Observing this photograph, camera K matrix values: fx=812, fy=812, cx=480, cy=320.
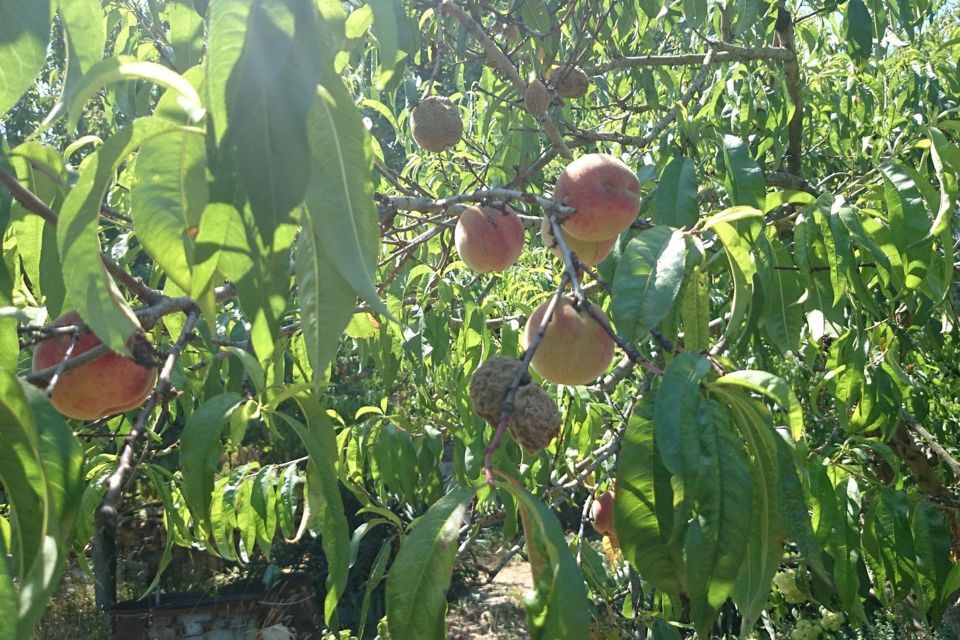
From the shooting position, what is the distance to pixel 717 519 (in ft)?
2.22

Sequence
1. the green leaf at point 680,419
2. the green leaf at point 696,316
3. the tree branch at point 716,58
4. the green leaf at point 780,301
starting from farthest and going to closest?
the tree branch at point 716,58 < the green leaf at point 780,301 < the green leaf at point 696,316 < the green leaf at point 680,419

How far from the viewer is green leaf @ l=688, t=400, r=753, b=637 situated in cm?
68

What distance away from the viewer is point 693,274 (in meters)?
0.91

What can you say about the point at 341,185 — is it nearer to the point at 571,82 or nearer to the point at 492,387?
the point at 492,387

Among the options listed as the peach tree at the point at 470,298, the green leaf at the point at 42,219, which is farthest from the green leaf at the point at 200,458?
the green leaf at the point at 42,219

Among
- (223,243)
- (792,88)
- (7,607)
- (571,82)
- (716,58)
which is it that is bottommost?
(7,607)

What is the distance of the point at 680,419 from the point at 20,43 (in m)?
0.57

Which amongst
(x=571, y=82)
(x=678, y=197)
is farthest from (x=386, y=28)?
(x=571, y=82)

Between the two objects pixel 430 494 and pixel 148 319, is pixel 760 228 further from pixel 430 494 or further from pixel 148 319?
pixel 430 494

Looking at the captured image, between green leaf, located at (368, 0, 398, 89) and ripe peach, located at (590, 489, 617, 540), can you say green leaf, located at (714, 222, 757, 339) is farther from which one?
ripe peach, located at (590, 489, 617, 540)

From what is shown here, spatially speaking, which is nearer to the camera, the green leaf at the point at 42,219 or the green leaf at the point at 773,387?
the green leaf at the point at 773,387

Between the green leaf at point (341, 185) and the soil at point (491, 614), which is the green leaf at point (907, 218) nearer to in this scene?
the green leaf at point (341, 185)

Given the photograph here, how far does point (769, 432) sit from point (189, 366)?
125 centimetres

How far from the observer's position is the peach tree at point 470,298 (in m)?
0.53
